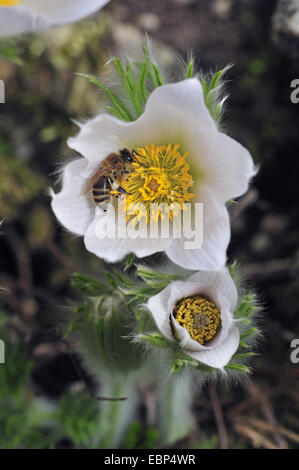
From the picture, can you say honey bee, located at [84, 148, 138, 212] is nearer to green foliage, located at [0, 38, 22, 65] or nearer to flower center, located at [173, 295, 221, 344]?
flower center, located at [173, 295, 221, 344]

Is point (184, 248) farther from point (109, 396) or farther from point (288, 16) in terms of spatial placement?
point (288, 16)

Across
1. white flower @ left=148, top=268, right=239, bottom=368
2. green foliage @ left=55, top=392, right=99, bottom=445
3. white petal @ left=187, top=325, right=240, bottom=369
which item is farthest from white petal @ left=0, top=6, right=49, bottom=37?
green foliage @ left=55, top=392, right=99, bottom=445

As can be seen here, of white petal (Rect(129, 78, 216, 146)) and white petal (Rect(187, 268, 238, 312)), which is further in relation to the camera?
white petal (Rect(187, 268, 238, 312))

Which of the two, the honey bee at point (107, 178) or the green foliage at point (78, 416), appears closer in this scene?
the honey bee at point (107, 178)

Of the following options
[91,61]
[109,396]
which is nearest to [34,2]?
[91,61]

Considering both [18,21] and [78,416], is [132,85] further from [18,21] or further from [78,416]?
[78,416]

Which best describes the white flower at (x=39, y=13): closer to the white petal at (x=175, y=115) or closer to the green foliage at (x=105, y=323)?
the white petal at (x=175, y=115)

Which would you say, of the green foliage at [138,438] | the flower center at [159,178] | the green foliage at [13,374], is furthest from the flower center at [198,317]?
the green foliage at [13,374]
